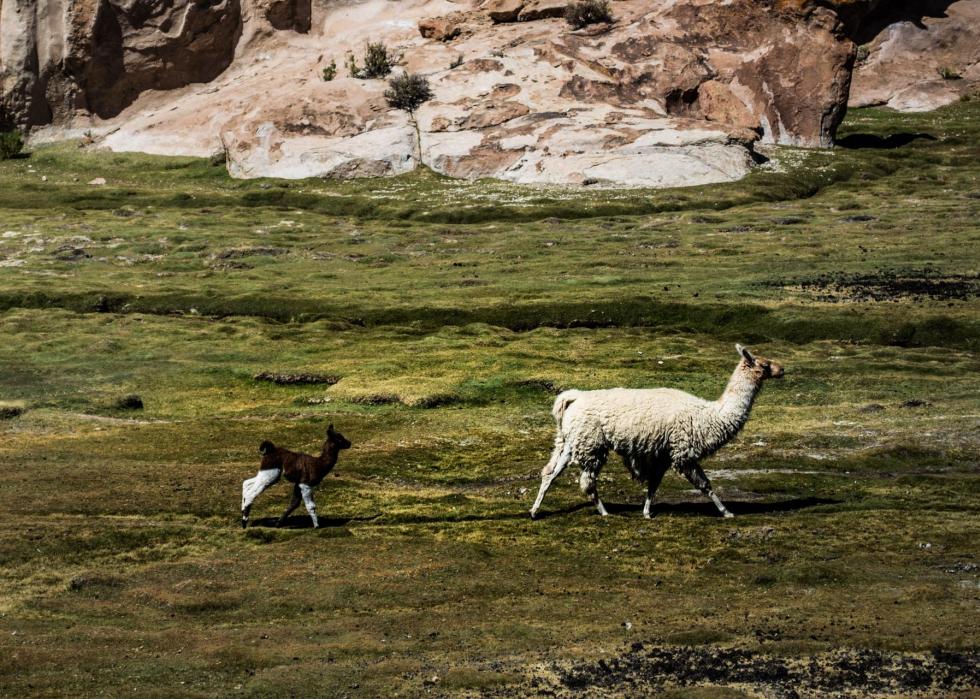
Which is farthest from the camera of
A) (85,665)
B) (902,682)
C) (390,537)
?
(390,537)

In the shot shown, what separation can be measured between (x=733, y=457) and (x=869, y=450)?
17.7 feet

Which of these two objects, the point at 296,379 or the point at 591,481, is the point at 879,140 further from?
the point at 591,481

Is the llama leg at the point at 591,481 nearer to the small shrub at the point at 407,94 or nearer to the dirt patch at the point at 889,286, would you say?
the dirt patch at the point at 889,286

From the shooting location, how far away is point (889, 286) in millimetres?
84500

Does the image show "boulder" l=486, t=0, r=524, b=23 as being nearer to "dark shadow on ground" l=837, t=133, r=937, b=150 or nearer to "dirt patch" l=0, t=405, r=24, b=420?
"dark shadow on ground" l=837, t=133, r=937, b=150

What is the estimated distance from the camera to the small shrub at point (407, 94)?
144875 millimetres

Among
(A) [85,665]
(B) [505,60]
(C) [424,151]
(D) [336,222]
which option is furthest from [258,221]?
(A) [85,665]

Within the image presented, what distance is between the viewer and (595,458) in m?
35.8

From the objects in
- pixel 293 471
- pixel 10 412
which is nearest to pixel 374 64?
pixel 10 412

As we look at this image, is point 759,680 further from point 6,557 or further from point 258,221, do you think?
point 258,221

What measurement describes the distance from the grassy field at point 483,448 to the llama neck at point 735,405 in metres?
2.85

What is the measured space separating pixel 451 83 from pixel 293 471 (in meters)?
120

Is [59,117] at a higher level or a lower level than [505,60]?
lower

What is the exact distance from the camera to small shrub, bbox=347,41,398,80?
153 metres
